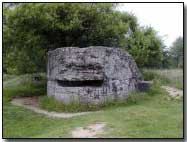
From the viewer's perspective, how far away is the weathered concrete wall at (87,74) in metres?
8.67

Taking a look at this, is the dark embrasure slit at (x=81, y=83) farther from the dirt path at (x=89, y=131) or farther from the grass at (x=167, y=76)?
the dirt path at (x=89, y=131)

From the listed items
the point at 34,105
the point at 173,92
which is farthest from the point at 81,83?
the point at 173,92

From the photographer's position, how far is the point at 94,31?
8797 mm

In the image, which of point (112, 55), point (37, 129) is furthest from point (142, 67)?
point (37, 129)

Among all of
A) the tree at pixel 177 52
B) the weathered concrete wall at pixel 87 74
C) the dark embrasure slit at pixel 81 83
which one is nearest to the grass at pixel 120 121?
the weathered concrete wall at pixel 87 74

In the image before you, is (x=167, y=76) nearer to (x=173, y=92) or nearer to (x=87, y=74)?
(x=173, y=92)

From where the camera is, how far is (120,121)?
7.69 metres

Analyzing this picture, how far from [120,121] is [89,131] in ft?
1.88

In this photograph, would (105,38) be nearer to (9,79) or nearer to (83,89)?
(83,89)

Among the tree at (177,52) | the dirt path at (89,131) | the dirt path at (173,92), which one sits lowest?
the dirt path at (89,131)

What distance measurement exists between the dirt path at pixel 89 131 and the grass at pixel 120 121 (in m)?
0.09

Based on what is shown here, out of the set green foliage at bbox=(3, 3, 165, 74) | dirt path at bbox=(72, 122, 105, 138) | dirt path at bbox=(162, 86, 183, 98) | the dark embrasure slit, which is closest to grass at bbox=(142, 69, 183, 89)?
dirt path at bbox=(162, 86, 183, 98)

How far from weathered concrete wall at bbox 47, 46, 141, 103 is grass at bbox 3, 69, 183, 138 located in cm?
33

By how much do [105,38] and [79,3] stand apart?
1050 millimetres
